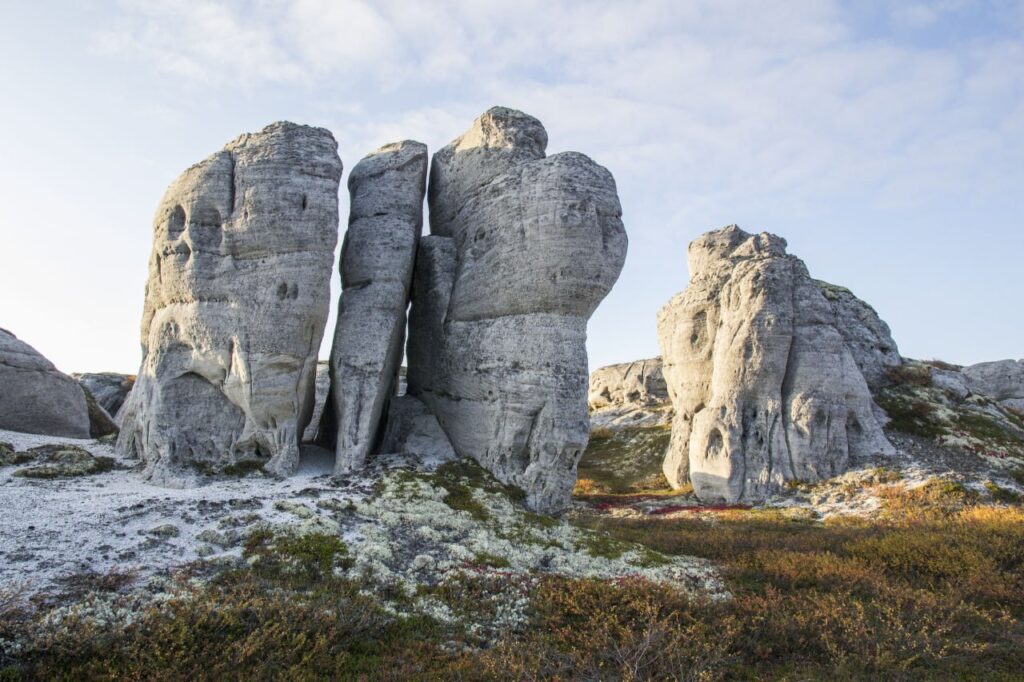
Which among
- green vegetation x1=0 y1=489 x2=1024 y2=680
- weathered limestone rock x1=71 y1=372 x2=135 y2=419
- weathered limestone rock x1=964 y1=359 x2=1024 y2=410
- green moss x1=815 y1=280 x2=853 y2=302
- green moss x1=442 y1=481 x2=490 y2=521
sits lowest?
green vegetation x1=0 y1=489 x2=1024 y2=680

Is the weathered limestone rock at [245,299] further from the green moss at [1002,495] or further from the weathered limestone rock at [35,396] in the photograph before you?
the green moss at [1002,495]

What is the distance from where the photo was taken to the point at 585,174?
781 inches

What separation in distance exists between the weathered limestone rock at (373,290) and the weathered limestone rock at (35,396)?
403 inches

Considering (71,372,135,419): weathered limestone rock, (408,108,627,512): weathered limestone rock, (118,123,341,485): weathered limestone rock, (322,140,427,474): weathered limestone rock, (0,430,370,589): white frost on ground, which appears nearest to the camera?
(0,430,370,589): white frost on ground

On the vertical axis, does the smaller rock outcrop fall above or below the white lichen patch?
above

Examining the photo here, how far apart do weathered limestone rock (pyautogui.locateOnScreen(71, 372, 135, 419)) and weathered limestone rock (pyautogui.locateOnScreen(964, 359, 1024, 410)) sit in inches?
2343

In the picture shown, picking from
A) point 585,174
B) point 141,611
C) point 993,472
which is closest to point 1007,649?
point 141,611

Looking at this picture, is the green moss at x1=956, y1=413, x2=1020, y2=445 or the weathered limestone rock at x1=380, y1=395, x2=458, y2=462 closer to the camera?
the weathered limestone rock at x1=380, y1=395, x2=458, y2=462

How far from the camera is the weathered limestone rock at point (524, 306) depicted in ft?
62.5

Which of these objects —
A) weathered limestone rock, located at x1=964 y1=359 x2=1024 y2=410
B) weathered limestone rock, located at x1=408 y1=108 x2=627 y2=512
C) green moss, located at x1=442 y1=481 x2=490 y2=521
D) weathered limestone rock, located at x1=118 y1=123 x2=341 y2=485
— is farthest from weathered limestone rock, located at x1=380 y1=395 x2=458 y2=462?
weathered limestone rock, located at x1=964 y1=359 x2=1024 y2=410

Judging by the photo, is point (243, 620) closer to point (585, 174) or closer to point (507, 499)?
point (507, 499)

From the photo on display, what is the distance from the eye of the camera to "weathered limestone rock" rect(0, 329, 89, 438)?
22.9 m

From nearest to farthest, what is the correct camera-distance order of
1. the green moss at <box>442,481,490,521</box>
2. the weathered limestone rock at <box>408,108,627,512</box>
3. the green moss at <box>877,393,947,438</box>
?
1. the green moss at <box>442,481,490,521</box>
2. the weathered limestone rock at <box>408,108,627,512</box>
3. the green moss at <box>877,393,947,438</box>

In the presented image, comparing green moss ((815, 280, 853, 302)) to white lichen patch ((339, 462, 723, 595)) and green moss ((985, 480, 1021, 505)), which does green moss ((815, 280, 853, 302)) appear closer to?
green moss ((985, 480, 1021, 505))
